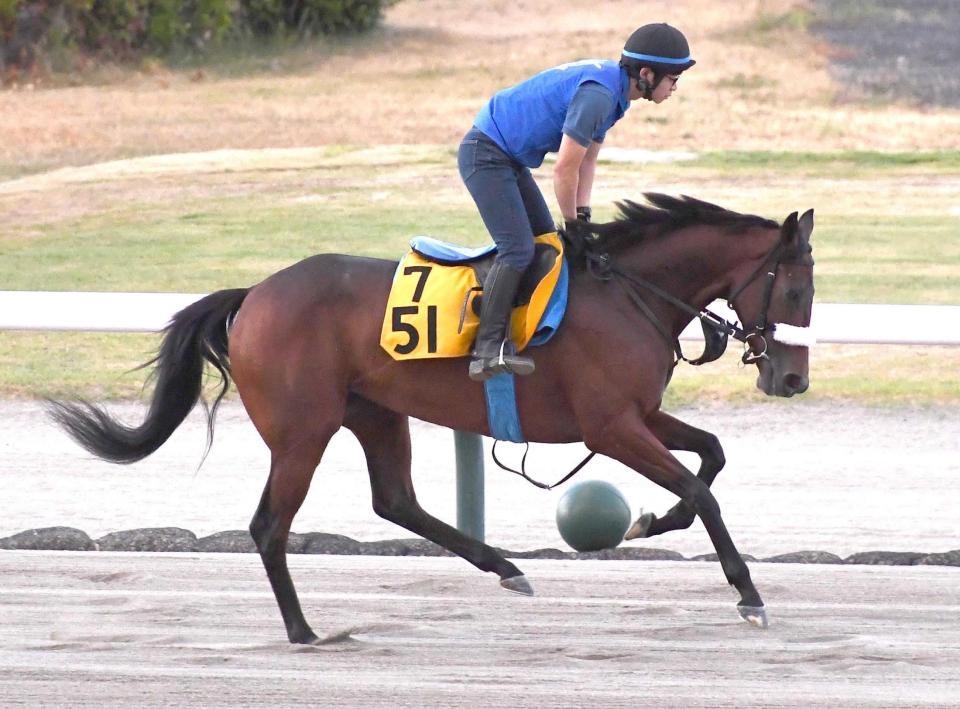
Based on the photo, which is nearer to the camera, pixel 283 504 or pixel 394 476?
pixel 283 504

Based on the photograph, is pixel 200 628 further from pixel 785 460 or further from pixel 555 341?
pixel 785 460

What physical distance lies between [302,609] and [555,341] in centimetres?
119

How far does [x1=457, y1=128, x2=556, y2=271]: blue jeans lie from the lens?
511cm

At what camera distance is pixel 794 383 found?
5152 mm

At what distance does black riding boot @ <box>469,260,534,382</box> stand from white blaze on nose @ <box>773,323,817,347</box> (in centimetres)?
78

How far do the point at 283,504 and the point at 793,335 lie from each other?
1.67 m

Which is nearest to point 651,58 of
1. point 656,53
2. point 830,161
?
point 656,53

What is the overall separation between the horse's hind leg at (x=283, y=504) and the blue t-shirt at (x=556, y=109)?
3.53 feet

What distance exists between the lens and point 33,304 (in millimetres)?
6711

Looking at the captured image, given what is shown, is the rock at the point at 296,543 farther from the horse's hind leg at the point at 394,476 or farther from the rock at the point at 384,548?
the horse's hind leg at the point at 394,476

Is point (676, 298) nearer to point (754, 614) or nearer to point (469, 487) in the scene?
point (754, 614)

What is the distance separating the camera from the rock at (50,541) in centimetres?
624

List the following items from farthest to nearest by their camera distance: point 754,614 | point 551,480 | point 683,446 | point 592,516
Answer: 1. point 551,480
2. point 592,516
3. point 683,446
4. point 754,614

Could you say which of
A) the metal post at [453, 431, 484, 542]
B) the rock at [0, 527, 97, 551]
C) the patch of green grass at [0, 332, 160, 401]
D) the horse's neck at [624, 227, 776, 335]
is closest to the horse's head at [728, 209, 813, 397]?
the horse's neck at [624, 227, 776, 335]
